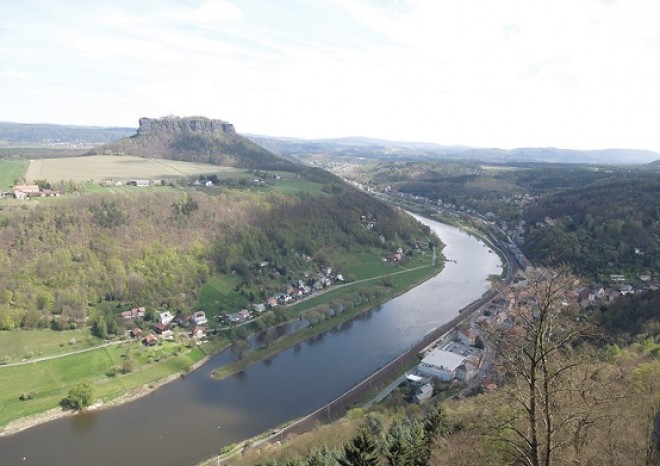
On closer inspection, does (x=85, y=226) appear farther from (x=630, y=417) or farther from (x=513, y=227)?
(x=513, y=227)

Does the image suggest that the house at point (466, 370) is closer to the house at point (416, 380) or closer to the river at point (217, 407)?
the house at point (416, 380)

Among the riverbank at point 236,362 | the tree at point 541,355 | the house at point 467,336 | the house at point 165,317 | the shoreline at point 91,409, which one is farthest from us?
the house at point 165,317

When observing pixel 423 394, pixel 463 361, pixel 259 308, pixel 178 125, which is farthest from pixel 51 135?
pixel 423 394

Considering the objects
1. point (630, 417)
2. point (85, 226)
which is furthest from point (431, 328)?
point (85, 226)

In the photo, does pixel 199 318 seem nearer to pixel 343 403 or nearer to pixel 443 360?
pixel 343 403

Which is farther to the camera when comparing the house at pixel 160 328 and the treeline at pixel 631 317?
the house at pixel 160 328

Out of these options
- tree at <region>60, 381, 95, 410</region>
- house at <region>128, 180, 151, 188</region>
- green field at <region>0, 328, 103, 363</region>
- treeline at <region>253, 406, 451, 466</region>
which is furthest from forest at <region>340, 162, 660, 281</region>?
house at <region>128, 180, 151, 188</region>

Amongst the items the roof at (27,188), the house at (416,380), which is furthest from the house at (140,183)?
the house at (416,380)
